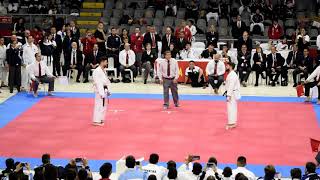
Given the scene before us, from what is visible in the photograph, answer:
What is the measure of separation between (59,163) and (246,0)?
18337mm

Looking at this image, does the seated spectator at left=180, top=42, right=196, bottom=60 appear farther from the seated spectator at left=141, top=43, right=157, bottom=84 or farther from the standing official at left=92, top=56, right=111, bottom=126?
the standing official at left=92, top=56, right=111, bottom=126

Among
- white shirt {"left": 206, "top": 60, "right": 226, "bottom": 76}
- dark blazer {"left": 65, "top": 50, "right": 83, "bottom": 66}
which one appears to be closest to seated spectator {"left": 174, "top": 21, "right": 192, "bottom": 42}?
white shirt {"left": 206, "top": 60, "right": 226, "bottom": 76}

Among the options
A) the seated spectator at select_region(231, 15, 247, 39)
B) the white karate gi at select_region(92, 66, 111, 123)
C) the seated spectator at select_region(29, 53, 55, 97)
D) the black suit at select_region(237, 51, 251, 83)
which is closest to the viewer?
the white karate gi at select_region(92, 66, 111, 123)

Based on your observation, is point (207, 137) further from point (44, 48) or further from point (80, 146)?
point (44, 48)

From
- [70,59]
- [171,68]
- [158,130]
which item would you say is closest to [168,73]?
[171,68]

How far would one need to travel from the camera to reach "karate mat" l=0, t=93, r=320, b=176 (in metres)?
15.9

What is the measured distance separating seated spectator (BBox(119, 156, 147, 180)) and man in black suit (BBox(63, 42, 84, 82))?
48.5ft

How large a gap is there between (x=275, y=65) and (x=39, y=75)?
901 cm

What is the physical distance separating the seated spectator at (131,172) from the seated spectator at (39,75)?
12316mm

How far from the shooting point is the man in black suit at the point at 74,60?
83.2ft

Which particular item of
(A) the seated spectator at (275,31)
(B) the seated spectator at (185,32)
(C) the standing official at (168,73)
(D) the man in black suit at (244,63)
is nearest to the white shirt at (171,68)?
(C) the standing official at (168,73)

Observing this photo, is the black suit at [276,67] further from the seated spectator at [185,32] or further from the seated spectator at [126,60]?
the seated spectator at [126,60]

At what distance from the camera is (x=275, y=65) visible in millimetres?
24875

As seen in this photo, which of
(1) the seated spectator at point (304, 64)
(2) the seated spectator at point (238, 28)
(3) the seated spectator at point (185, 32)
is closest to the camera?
(1) the seated spectator at point (304, 64)
